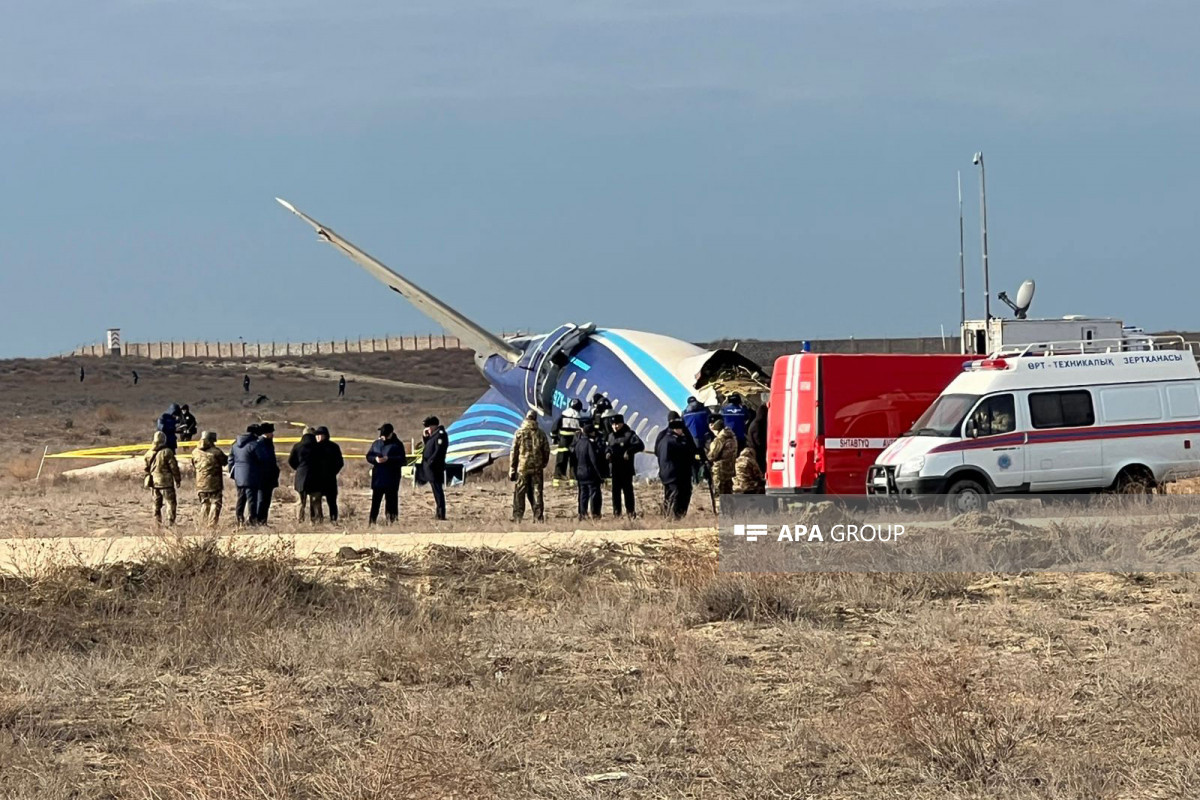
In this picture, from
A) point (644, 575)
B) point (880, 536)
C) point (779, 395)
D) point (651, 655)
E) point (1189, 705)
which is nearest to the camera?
point (1189, 705)

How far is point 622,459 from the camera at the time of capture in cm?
2255

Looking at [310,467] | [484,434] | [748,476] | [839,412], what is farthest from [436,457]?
[484,434]

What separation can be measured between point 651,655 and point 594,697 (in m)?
1.19

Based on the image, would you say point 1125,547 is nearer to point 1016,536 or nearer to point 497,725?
point 1016,536

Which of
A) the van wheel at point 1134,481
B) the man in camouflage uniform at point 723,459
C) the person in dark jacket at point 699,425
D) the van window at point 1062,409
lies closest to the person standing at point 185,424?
the person in dark jacket at point 699,425

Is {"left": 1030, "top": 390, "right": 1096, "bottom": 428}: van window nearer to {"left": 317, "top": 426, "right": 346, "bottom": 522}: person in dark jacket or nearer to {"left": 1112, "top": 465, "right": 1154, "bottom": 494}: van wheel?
{"left": 1112, "top": 465, "right": 1154, "bottom": 494}: van wheel

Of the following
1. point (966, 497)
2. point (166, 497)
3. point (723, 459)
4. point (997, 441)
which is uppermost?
point (997, 441)

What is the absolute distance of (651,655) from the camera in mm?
12234

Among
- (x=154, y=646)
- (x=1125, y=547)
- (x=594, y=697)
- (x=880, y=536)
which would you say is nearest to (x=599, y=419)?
(x=880, y=536)

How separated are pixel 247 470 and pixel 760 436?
Answer: 6924 millimetres

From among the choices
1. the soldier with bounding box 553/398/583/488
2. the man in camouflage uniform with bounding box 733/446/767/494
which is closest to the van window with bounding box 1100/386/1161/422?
the man in camouflage uniform with bounding box 733/446/767/494

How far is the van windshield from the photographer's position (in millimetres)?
20453

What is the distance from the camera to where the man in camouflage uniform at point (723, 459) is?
22.1 metres

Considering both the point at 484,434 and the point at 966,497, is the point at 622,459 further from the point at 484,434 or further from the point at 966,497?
the point at 484,434
